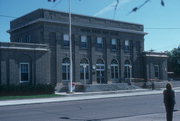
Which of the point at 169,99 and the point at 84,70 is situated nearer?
the point at 169,99

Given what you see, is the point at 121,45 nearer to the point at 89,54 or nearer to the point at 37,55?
the point at 89,54

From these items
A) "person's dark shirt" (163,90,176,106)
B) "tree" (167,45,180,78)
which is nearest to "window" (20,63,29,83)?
"person's dark shirt" (163,90,176,106)

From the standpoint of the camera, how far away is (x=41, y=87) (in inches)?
1407

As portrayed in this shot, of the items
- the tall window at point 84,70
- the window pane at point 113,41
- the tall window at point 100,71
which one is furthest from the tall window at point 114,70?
the tall window at point 84,70

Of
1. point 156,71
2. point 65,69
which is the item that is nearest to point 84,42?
point 65,69

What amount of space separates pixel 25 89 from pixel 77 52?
11282 millimetres

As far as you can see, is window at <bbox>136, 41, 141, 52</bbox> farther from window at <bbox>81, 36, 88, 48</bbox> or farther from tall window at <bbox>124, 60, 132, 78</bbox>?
window at <bbox>81, 36, 88, 48</bbox>

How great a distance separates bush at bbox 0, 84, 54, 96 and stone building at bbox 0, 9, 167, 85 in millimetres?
2409

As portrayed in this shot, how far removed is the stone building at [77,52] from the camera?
125 ft

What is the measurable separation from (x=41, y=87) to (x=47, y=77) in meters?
4.29

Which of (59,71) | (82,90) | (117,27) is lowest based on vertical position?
(82,90)

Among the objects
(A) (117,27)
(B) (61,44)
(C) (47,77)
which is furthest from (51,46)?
(A) (117,27)

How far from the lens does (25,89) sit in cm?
3481

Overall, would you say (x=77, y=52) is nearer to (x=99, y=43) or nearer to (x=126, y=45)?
(x=99, y=43)
